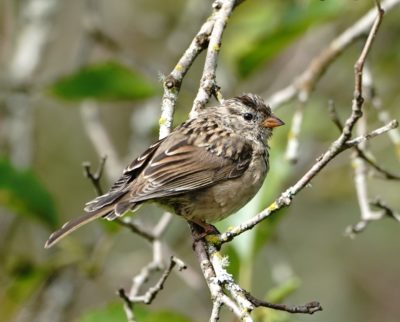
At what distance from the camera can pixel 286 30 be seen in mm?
5129

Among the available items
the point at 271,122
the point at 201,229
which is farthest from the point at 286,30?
the point at 201,229

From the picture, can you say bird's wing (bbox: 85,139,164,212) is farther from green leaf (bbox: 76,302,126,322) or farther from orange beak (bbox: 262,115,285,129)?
orange beak (bbox: 262,115,285,129)

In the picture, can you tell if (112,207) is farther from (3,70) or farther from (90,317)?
(3,70)

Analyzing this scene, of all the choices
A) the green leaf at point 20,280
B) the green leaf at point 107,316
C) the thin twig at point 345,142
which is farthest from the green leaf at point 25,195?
the thin twig at point 345,142

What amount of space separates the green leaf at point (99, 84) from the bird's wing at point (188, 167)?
3.19 feet

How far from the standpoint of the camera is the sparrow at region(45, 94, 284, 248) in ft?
13.1

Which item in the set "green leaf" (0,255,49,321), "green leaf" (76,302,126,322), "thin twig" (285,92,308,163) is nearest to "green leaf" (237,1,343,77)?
"thin twig" (285,92,308,163)

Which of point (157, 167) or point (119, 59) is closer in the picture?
point (157, 167)

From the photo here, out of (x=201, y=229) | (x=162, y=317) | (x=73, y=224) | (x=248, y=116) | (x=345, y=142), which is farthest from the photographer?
(x=248, y=116)

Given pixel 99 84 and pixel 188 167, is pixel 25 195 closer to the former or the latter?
pixel 99 84

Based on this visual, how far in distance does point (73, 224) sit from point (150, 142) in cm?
295

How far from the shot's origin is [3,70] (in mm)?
6555

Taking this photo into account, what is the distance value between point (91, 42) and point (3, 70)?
69cm

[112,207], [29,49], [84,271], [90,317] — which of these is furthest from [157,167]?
[29,49]
